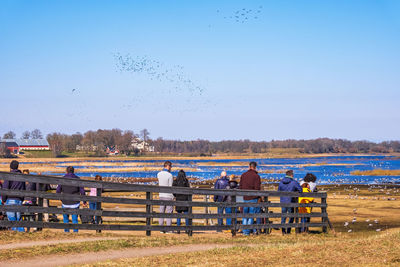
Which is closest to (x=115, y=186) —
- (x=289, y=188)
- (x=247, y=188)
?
(x=247, y=188)

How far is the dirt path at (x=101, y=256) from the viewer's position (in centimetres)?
1081

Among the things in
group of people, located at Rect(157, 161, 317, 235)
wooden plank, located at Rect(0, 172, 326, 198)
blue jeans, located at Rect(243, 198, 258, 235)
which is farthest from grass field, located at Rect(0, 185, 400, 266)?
wooden plank, located at Rect(0, 172, 326, 198)

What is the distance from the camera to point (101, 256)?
463 inches

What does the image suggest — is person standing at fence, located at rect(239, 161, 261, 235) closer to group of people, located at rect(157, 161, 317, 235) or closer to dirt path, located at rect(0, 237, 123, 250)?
group of people, located at rect(157, 161, 317, 235)

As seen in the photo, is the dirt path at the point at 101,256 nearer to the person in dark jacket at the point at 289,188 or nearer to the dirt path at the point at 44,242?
the dirt path at the point at 44,242

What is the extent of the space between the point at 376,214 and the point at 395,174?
56.6 meters

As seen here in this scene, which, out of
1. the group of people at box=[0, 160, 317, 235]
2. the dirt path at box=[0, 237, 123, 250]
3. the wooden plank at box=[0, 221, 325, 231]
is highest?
the group of people at box=[0, 160, 317, 235]

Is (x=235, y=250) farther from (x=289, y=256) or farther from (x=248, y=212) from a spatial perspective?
(x=248, y=212)

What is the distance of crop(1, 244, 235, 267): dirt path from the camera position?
1081cm

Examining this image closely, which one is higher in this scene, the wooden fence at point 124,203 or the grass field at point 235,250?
the wooden fence at point 124,203

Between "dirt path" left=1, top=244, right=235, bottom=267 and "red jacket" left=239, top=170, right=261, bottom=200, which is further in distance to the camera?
"red jacket" left=239, top=170, right=261, bottom=200

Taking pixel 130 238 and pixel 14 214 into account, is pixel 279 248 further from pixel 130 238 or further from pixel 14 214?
pixel 14 214

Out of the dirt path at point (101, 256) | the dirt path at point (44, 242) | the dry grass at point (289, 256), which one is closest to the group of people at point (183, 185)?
the dirt path at point (44, 242)

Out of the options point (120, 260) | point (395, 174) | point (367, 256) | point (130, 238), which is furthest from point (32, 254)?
point (395, 174)
